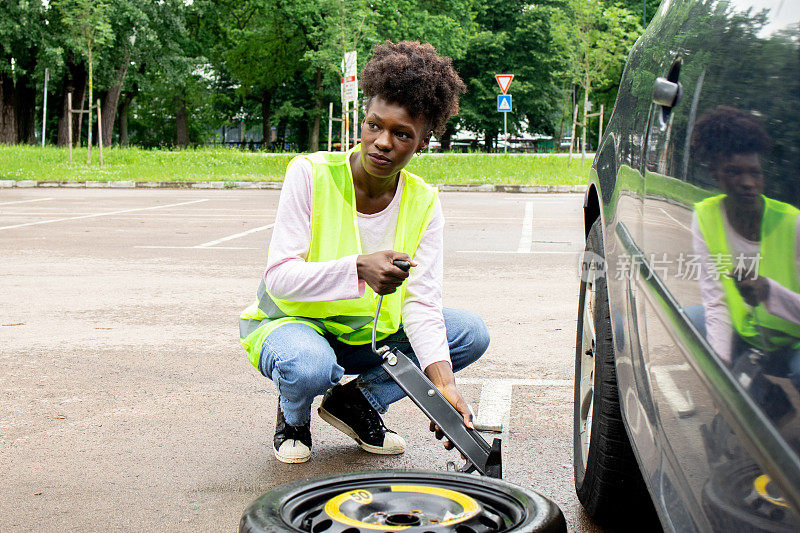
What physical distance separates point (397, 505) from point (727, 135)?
1.01m

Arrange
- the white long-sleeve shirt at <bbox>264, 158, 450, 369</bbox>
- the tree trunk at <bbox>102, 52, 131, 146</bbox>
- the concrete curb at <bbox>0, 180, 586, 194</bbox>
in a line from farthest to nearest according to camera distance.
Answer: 1. the tree trunk at <bbox>102, 52, 131, 146</bbox>
2. the concrete curb at <bbox>0, 180, 586, 194</bbox>
3. the white long-sleeve shirt at <bbox>264, 158, 450, 369</bbox>

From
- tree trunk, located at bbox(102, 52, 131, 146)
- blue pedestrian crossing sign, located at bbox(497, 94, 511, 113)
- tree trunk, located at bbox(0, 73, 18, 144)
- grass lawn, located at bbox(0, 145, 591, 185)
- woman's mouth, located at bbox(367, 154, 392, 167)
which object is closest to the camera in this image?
woman's mouth, located at bbox(367, 154, 392, 167)

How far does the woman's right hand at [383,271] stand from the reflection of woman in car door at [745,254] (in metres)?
1.25

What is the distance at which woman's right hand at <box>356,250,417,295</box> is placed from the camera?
8.87ft

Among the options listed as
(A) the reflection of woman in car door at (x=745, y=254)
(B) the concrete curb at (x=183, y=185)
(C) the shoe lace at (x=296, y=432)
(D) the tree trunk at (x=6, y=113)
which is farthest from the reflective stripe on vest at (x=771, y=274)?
(D) the tree trunk at (x=6, y=113)

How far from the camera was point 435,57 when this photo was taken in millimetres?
3186

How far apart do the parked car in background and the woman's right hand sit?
0.59 m

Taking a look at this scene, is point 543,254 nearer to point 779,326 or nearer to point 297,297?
point 297,297

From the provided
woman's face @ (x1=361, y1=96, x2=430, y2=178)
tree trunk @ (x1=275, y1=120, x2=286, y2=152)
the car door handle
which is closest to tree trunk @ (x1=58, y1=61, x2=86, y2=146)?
tree trunk @ (x1=275, y1=120, x2=286, y2=152)

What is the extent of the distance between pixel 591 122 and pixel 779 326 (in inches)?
2413

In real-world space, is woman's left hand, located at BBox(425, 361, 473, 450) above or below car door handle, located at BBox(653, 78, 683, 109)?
below

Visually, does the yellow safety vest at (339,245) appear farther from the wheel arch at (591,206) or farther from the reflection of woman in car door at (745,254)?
the reflection of woman in car door at (745,254)

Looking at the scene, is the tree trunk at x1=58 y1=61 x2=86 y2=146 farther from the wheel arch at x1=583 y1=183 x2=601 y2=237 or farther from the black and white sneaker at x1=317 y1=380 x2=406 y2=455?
the wheel arch at x1=583 y1=183 x2=601 y2=237

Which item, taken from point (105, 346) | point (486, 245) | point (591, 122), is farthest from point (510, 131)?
point (105, 346)
